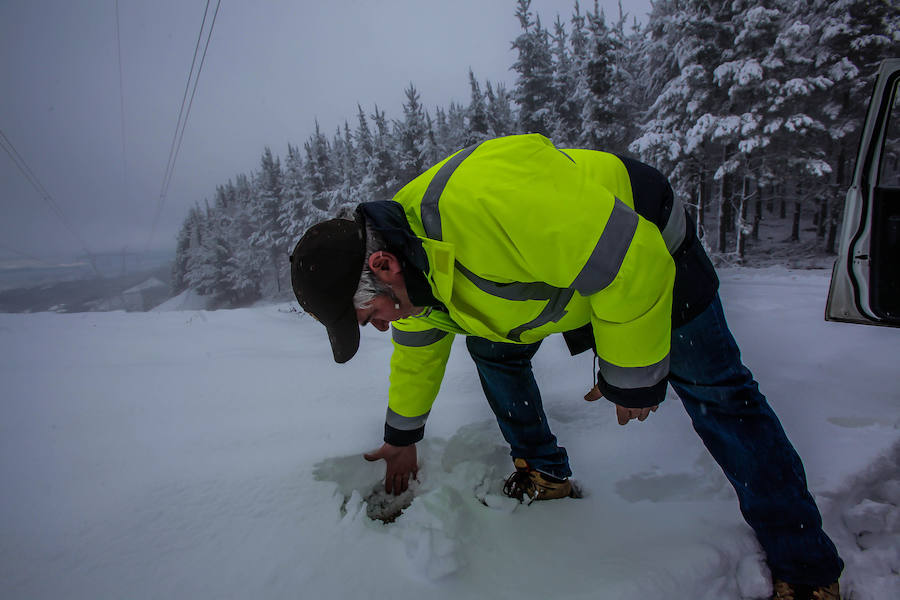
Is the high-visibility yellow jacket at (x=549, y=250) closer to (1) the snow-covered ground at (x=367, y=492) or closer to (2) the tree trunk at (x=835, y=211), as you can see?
(1) the snow-covered ground at (x=367, y=492)

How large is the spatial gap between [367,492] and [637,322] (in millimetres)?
1481

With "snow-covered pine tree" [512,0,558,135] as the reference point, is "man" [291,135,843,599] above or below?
below

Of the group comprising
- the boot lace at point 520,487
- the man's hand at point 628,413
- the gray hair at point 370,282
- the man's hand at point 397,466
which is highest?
the gray hair at point 370,282

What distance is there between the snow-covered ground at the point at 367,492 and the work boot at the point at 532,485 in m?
0.06

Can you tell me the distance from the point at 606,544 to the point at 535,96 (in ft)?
65.4

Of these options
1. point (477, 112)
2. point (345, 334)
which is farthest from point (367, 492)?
point (477, 112)

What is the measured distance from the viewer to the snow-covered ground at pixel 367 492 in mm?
1390

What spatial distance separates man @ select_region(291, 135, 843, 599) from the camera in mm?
1046

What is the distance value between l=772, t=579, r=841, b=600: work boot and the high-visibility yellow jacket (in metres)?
0.84

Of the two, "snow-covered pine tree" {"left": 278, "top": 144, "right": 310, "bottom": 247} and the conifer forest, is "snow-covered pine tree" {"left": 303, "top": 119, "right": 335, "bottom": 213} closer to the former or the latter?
"snow-covered pine tree" {"left": 278, "top": 144, "right": 310, "bottom": 247}

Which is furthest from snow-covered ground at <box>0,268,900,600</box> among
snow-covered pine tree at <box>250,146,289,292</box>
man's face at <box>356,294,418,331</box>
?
snow-covered pine tree at <box>250,146,289,292</box>

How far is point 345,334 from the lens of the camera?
133 centimetres

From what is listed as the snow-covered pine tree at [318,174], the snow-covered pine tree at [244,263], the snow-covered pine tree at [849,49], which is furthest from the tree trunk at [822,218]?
the snow-covered pine tree at [244,263]

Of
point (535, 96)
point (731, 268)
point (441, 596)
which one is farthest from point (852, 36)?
point (441, 596)
